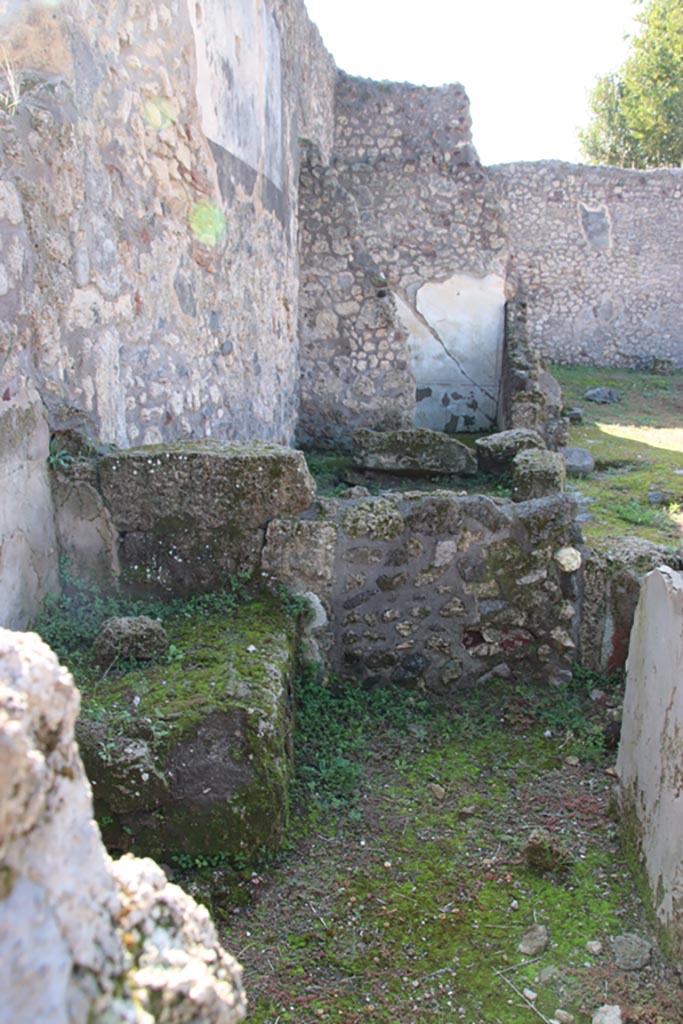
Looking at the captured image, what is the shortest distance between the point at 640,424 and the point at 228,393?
7.26 metres

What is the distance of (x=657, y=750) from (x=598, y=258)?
14.9m

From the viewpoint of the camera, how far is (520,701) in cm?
358

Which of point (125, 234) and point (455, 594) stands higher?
point (125, 234)

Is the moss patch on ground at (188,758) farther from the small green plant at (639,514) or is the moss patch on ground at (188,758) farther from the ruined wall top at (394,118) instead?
the ruined wall top at (394,118)

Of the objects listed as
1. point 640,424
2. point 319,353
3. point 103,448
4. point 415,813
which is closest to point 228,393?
point 103,448

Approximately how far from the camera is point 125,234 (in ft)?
11.6

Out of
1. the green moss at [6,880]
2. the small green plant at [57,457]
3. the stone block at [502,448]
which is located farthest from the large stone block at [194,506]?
the stone block at [502,448]

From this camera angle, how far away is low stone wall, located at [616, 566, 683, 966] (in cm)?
220

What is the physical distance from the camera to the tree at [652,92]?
19.0 m

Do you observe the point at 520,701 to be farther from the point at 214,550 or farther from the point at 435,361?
the point at 435,361

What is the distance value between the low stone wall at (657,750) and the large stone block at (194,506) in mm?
1445

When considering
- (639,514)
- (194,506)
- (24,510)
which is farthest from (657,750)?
(639,514)

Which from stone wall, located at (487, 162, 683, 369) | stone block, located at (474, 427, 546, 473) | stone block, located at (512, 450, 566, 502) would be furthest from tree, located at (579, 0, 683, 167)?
stone block, located at (512, 450, 566, 502)

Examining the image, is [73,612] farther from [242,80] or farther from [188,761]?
[242,80]
